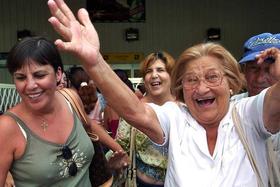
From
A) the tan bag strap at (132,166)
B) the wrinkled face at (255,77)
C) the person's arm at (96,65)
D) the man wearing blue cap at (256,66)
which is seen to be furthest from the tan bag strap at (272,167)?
the tan bag strap at (132,166)

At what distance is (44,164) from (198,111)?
0.74 metres

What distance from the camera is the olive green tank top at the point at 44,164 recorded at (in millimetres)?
2139

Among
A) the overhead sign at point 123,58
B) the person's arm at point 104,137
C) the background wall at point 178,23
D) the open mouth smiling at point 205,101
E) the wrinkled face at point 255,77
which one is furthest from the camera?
the overhead sign at point 123,58

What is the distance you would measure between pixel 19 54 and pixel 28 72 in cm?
10

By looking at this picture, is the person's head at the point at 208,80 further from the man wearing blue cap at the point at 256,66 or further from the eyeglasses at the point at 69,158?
the eyeglasses at the point at 69,158

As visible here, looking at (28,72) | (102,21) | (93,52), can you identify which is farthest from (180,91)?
(102,21)

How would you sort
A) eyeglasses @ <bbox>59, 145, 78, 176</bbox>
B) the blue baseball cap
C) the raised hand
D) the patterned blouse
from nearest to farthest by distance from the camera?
the raised hand, eyeglasses @ <bbox>59, 145, 78, 176</bbox>, the blue baseball cap, the patterned blouse

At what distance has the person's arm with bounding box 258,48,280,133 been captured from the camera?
180 cm

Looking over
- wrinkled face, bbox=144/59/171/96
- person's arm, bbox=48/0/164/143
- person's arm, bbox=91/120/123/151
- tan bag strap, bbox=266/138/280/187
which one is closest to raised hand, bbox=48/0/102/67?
person's arm, bbox=48/0/164/143

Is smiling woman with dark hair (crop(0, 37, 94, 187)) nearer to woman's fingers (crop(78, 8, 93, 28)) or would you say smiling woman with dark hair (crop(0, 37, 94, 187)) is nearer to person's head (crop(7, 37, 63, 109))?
person's head (crop(7, 37, 63, 109))

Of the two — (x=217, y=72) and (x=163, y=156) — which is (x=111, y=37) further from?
(x=217, y=72)

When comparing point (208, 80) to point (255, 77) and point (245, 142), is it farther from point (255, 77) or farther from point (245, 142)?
point (255, 77)

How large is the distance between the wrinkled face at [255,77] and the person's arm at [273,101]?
784 millimetres

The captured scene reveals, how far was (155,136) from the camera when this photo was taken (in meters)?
2.00
